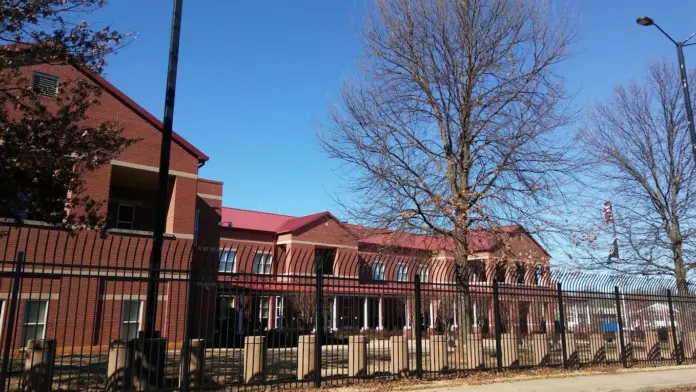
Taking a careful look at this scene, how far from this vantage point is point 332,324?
1352cm

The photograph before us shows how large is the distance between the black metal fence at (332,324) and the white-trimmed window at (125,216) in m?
4.07

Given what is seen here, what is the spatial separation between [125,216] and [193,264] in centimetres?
1877

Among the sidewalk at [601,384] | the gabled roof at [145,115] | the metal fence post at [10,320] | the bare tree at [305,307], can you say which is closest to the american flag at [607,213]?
the sidewalk at [601,384]

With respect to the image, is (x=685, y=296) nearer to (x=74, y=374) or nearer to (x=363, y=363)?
(x=363, y=363)

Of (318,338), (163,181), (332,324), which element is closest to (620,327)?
(332,324)

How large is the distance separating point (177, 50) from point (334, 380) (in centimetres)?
747

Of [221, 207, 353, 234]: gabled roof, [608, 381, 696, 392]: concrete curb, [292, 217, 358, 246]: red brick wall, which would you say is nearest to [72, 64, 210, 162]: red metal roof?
[221, 207, 353, 234]: gabled roof

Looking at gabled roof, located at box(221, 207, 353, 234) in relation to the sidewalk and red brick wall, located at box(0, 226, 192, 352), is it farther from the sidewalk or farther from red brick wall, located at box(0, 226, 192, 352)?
the sidewalk

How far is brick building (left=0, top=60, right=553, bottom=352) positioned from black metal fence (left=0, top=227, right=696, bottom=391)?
0.14 meters

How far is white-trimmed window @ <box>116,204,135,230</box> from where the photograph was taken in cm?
2643

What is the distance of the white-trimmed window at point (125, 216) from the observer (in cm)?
2643

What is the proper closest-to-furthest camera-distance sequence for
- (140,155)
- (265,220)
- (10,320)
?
1. (10,320)
2. (140,155)
3. (265,220)

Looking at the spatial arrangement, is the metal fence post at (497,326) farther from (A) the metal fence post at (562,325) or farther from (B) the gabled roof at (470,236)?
(B) the gabled roof at (470,236)

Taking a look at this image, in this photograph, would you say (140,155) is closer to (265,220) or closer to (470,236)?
(470,236)
